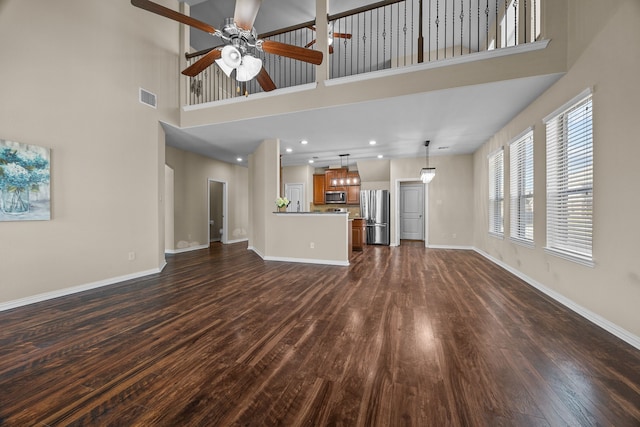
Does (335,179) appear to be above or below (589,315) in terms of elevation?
above

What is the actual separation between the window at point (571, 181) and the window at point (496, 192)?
1.82m

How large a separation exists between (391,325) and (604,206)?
2243mm

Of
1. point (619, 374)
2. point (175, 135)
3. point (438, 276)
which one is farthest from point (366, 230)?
point (619, 374)

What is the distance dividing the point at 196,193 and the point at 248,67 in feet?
17.5

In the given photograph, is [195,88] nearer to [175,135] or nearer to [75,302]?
[175,135]

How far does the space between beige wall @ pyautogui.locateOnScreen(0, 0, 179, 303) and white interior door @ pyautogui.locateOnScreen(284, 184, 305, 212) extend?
16.6ft

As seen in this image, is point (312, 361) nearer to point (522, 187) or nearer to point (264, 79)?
point (264, 79)

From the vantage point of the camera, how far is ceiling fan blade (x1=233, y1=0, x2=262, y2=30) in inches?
90.9

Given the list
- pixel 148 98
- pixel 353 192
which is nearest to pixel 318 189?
pixel 353 192

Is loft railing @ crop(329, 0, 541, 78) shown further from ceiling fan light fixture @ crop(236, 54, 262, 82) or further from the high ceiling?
ceiling fan light fixture @ crop(236, 54, 262, 82)

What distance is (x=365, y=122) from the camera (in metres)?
4.46

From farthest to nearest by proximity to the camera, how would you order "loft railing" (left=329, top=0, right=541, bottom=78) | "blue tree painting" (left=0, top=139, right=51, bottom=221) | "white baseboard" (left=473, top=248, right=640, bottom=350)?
1. "loft railing" (left=329, top=0, right=541, bottom=78)
2. "blue tree painting" (left=0, top=139, right=51, bottom=221)
3. "white baseboard" (left=473, top=248, right=640, bottom=350)

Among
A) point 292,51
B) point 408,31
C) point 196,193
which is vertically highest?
point 408,31

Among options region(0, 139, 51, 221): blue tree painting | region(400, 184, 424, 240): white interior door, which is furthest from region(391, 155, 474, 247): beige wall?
region(0, 139, 51, 221): blue tree painting
